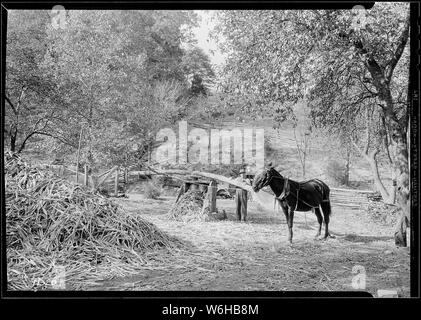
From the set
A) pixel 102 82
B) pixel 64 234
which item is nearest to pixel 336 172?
pixel 102 82

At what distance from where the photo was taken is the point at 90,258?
118 inches

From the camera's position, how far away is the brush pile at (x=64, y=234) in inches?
112

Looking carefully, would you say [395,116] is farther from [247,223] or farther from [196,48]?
[196,48]

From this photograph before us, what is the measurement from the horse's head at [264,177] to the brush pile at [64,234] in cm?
90

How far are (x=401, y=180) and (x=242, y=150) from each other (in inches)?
52.0

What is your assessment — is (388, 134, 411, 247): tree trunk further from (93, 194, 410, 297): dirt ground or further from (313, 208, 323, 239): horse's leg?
(313, 208, 323, 239): horse's leg

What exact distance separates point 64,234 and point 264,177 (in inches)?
67.7

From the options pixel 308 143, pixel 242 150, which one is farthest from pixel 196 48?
pixel 308 143

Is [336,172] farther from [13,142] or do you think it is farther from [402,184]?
[13,142]

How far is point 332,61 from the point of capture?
3166mm

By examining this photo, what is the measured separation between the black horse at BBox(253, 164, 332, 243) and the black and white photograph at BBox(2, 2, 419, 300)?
0.01m

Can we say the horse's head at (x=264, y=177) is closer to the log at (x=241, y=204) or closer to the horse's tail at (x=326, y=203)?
the log at (x=241, y=204)

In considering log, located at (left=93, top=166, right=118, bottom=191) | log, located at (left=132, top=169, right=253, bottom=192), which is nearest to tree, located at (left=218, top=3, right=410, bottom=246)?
log, located at (left=132, top=169, right=253, bottom=192)

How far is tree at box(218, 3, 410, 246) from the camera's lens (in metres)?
3.00
